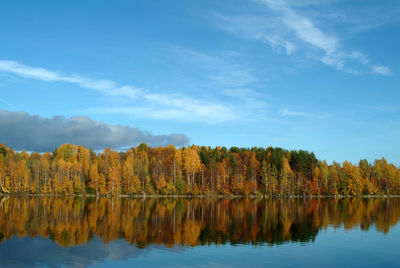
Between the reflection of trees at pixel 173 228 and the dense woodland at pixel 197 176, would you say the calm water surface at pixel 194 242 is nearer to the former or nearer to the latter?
the reflection of trees at pixel 173 228

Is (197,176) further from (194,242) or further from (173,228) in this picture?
(194,242)

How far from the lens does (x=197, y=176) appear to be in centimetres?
13175

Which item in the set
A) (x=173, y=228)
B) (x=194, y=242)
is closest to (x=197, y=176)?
(x=173, y=228)

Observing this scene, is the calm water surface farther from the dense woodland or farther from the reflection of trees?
the dense woodland

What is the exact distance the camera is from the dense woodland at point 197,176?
11988 cm

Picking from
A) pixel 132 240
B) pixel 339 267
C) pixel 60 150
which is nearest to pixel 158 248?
pixel 132 240

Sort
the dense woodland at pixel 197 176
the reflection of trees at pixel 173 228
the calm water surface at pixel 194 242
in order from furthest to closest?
the dense woodland at pixel 197 176 < the reflection of trees at pixel 173 228 < the calm water surface at pixel 194 242

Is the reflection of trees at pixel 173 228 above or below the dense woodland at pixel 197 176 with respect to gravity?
below

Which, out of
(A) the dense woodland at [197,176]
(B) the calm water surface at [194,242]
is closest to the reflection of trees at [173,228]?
(B) the calm water surface at [194,242]

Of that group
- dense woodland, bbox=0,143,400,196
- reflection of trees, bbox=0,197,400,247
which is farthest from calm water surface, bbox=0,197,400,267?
dense woodland, bbox=0,143,400,196

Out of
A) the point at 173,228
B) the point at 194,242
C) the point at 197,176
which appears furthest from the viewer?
the point at 197,176

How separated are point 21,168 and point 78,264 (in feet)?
348

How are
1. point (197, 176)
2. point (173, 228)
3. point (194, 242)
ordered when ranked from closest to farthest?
point (194, 242) < point (173, 228) < point (197, 176)

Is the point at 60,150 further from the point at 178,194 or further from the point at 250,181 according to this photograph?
the point at 250,181
